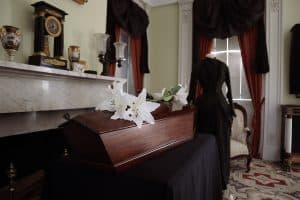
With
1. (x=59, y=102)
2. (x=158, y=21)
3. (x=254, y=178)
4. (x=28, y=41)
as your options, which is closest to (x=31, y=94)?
(x=59, y=102)

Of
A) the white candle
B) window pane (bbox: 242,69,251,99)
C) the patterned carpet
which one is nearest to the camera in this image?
the patterned carpet

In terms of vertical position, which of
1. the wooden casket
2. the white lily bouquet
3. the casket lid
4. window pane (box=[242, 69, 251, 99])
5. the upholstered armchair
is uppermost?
window pane (box=[242, 69, 251, 99])

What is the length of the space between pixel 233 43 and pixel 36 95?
10.8 ft

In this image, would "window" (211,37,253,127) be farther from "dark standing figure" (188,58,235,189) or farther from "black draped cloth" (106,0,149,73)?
"dark standing figure" (188,58,235,189)

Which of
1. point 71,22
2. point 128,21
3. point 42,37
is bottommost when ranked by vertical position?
point 42,37

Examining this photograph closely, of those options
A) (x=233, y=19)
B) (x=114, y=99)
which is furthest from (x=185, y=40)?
(x=114, y=99)

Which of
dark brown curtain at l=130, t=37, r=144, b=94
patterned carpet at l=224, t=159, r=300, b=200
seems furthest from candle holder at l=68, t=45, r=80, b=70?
patterned carpet at l=224, t=159, r=300, b=200

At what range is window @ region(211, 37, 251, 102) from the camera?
3.69 metres

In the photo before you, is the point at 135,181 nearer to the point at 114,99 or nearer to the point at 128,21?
the point at 114,99

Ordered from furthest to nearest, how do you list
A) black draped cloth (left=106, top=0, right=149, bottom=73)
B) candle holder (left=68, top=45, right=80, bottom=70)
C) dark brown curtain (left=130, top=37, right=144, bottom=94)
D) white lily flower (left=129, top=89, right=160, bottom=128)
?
dark brown curtain (left=130, top=37, right=144, bottom=94) → black draped cloth (left=106, top=0, right=149, bottom=73) → candle holder (left=68, top=45, right=80, bottom=70) → white lily flower (left=129, top=89, right=160, bottom=128)

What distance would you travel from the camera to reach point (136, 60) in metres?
3.87

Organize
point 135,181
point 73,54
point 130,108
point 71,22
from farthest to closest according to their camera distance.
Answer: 1. point 71,22
2. point 73,54
3. point 130,108
4. point 135,181

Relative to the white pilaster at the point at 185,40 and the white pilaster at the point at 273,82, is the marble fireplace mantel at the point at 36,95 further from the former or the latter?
the white pilaster at the point at 273,82

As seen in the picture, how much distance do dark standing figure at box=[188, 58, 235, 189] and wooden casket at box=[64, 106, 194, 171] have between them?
106 centimetres
